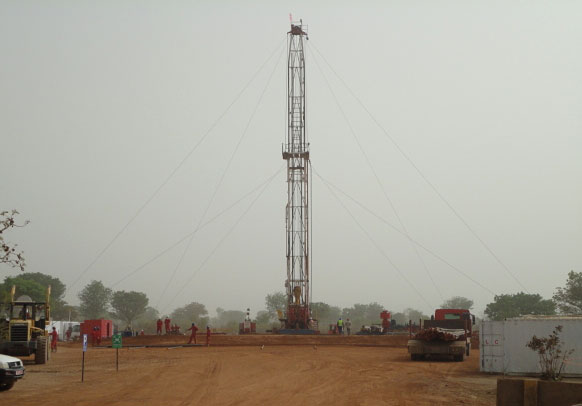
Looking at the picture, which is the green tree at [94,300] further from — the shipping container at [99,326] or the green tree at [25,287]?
the shipping container at [99,326]

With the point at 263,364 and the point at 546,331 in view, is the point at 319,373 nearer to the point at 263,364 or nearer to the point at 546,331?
the point at 263,364

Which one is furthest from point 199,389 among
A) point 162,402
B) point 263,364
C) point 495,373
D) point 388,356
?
point 388,356

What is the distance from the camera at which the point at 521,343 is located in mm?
28047

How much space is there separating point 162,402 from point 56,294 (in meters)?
136

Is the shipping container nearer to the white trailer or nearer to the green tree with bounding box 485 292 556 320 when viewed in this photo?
the white trailer

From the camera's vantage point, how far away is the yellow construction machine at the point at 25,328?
106 feet

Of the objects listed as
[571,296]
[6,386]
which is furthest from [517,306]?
[6,386]

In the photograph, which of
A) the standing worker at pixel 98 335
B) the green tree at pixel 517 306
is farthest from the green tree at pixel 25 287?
the green tree at pixel 517 306

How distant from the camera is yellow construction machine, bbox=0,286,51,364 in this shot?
32.4 metres

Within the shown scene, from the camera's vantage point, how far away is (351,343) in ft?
168

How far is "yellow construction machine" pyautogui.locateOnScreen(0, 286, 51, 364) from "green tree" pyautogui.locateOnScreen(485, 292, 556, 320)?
8550 centimetres

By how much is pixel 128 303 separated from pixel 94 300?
44.2ft

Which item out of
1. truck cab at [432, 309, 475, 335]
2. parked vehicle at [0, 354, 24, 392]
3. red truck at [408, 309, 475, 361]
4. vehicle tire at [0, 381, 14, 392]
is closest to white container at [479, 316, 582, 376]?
red truck at [408, 309, 475, 361]

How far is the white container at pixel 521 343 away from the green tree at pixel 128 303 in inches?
5383
